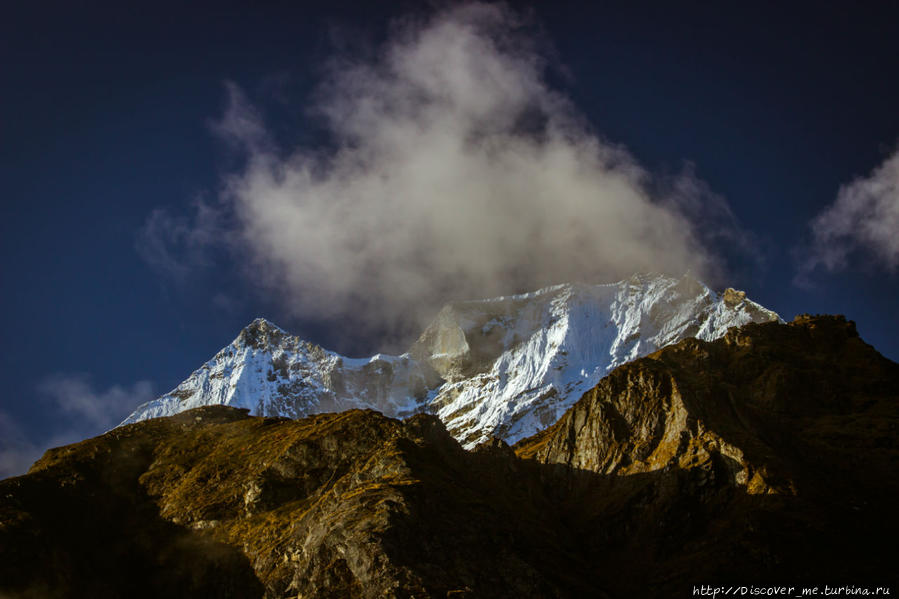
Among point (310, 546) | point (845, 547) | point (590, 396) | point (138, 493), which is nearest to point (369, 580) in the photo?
point (310, 546)

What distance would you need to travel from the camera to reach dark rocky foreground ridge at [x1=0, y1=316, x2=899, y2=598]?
41219mm

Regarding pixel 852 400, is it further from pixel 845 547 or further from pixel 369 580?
pixel 369 580

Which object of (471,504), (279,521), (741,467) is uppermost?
(741,467)

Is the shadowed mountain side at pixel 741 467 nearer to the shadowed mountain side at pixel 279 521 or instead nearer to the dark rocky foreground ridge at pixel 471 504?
the dark rocky foreground ridge at pixel 471 504

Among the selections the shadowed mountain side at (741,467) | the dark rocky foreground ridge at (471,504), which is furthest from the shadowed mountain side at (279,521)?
the shadowed mountain side at (741,467)

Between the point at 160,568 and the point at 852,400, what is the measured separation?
78.2m

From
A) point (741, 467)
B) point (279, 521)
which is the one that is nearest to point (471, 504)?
point (279, 521)

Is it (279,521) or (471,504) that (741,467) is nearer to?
(471,504)

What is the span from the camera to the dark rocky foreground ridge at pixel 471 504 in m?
41.2

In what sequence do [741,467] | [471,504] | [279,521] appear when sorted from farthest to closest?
[741,467]
[471,504]
[279,521]

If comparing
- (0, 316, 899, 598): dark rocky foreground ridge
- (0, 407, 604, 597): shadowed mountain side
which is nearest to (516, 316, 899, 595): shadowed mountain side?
(0, 316, 899, 598): dark rocky foreground ridge

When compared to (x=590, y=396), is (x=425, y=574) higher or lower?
lower

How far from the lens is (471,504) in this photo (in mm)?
48188

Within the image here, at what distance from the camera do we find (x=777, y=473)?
56125 millimetres
